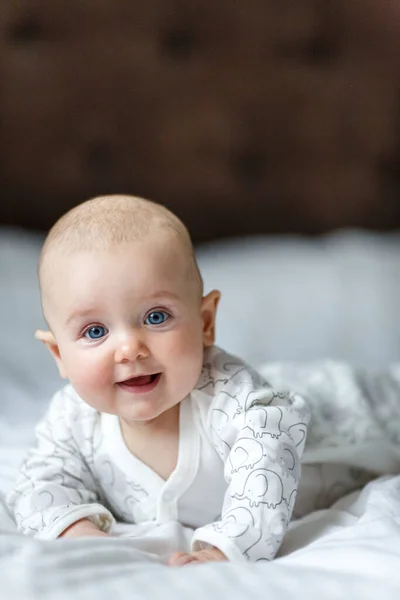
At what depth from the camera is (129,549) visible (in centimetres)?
84

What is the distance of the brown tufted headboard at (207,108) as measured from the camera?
1994 millimetres

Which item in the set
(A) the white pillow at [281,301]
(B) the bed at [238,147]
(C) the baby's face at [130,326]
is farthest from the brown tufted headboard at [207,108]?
(C) the baby's face at [130,326]

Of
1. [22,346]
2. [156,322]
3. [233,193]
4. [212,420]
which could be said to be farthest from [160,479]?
[233,193]

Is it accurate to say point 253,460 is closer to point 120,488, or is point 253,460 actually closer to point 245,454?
point 245,454

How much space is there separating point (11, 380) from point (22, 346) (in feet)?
0.55

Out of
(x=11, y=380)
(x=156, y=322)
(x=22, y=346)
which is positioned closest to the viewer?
(x=156, y=322)

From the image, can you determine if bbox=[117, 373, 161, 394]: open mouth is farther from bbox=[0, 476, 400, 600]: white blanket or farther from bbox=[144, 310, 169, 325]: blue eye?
bbox=[0, 476, 400, 600]: white blanket

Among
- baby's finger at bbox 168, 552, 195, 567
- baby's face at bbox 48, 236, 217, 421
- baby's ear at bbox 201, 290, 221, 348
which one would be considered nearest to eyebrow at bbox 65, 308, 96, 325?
baby's face at bbox 48, 236, 217, 421

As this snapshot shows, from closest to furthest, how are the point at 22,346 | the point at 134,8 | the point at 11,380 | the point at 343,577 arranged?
the point at 343,577 < the point at 11,380 < the point at 22,346 < the point at 134,8

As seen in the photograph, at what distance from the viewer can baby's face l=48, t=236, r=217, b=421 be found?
874 mm

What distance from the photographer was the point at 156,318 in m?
0.90

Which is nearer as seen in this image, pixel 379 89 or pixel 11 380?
pixel 11 380

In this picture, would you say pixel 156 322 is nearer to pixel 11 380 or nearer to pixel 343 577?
pixel 343 577

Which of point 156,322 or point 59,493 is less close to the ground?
point 156,322
